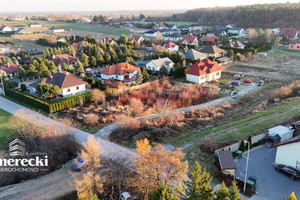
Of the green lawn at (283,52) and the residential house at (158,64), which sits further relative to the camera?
the green lawn at (283,52)

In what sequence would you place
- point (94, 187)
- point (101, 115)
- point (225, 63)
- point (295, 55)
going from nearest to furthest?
point (94, 187) < point (101, 115) < point (225, 63) < point (295, 55)

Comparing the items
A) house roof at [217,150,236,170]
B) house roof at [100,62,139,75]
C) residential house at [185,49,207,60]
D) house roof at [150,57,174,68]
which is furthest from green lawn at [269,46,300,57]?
house roof at [217,150,236,170]

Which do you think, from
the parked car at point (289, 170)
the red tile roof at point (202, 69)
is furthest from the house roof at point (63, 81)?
the parked car at point (289, 170)

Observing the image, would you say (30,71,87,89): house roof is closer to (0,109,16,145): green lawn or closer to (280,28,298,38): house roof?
(0,109,16,145): green lawn

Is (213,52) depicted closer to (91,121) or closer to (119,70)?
(119,70)

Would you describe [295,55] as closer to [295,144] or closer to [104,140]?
[295,144]

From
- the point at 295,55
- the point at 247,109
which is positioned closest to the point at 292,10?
the point at 295,55

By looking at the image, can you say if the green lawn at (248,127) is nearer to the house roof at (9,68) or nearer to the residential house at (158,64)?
the residential house at (158,64)
